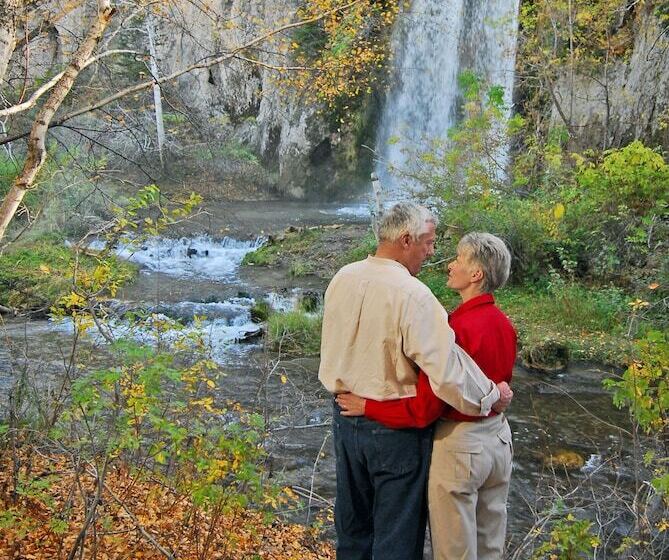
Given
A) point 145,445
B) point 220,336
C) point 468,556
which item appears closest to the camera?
point 468,556

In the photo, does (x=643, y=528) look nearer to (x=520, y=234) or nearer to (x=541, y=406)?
(x=541, y=406)

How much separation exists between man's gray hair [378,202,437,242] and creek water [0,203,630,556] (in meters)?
1.74

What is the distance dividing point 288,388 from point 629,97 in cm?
1079

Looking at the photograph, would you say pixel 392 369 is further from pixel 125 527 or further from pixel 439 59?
pixel 439 59

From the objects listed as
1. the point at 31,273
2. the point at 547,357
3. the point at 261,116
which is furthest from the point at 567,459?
the point at 261,116

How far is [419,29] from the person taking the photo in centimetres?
2239

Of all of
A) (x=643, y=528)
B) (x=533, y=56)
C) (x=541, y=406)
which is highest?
(x=533, y=56)

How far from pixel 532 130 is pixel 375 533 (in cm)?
1761

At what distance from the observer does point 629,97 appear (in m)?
15.0

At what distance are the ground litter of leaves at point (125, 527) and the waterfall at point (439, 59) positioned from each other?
1591 cm

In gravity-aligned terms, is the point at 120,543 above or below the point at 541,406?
above

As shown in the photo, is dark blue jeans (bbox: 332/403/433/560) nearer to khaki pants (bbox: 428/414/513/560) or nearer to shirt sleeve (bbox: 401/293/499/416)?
khaki pants (bbox: 428/414/513/560)

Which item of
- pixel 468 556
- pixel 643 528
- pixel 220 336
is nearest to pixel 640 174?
pixel 220 336

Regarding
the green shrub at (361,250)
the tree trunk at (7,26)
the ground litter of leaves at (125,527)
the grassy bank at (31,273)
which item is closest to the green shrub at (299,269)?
the green shrub at (361,250)
